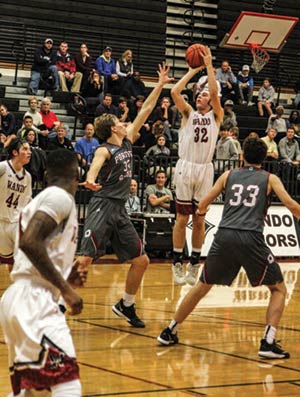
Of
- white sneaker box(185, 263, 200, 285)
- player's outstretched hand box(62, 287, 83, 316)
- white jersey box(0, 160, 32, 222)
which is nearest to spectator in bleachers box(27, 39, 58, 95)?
white sneaker box(185, 263, 200, 285)

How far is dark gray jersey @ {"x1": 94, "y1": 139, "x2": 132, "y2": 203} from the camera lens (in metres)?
8.72

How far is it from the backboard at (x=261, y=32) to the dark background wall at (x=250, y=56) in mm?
1427

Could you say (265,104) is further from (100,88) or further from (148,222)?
(148,222)

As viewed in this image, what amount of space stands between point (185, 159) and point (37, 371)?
6.85 m

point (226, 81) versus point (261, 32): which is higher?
point (261, 32)

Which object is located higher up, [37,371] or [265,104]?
[265,104]

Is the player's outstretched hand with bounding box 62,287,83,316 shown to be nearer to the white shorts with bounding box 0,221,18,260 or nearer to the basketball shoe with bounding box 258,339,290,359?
the basketball shoe with bounding box 258,339,290,359

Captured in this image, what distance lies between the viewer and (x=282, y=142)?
805 inches

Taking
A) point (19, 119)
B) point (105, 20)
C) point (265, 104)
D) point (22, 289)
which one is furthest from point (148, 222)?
point (22, 289)

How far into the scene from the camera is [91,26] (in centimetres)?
2473

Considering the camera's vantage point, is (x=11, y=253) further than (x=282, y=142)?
No

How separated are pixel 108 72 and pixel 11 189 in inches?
452

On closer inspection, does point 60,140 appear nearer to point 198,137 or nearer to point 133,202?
point 133,202

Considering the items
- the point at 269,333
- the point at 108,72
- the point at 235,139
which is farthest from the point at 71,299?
the point at 108,72
